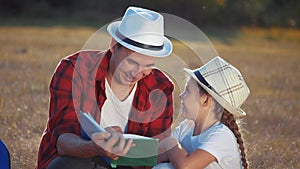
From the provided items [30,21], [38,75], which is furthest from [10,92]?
[30,21]

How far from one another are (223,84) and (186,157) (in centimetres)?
54

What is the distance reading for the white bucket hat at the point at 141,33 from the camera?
4.48 meters

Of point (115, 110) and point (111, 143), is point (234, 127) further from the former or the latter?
point (111, 143)

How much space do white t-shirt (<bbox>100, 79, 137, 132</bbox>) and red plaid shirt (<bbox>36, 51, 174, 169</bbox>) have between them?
4cm

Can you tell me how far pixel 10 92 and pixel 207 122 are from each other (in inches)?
177

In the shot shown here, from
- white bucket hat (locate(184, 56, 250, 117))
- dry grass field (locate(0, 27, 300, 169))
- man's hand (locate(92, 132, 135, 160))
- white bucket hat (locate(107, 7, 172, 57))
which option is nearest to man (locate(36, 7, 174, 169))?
white bucket hat (locate(107, 7, 172, 57))

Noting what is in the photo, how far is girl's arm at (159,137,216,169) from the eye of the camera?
4.56 metres

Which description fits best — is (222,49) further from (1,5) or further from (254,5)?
(1,5)

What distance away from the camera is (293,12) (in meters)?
30.6

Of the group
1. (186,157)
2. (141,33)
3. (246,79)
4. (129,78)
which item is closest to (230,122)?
(186,157)

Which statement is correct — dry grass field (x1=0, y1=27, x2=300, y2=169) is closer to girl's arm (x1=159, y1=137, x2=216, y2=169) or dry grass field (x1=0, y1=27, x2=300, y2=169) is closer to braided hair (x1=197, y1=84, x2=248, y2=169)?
braided hair (x1=197, y1=84, x2=248, y2=169)

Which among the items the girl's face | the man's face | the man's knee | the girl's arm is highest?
the man's face

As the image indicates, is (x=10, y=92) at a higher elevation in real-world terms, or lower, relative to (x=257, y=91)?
higher

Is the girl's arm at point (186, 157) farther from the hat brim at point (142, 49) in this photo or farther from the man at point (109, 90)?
the hat brim at point (142, 49)
